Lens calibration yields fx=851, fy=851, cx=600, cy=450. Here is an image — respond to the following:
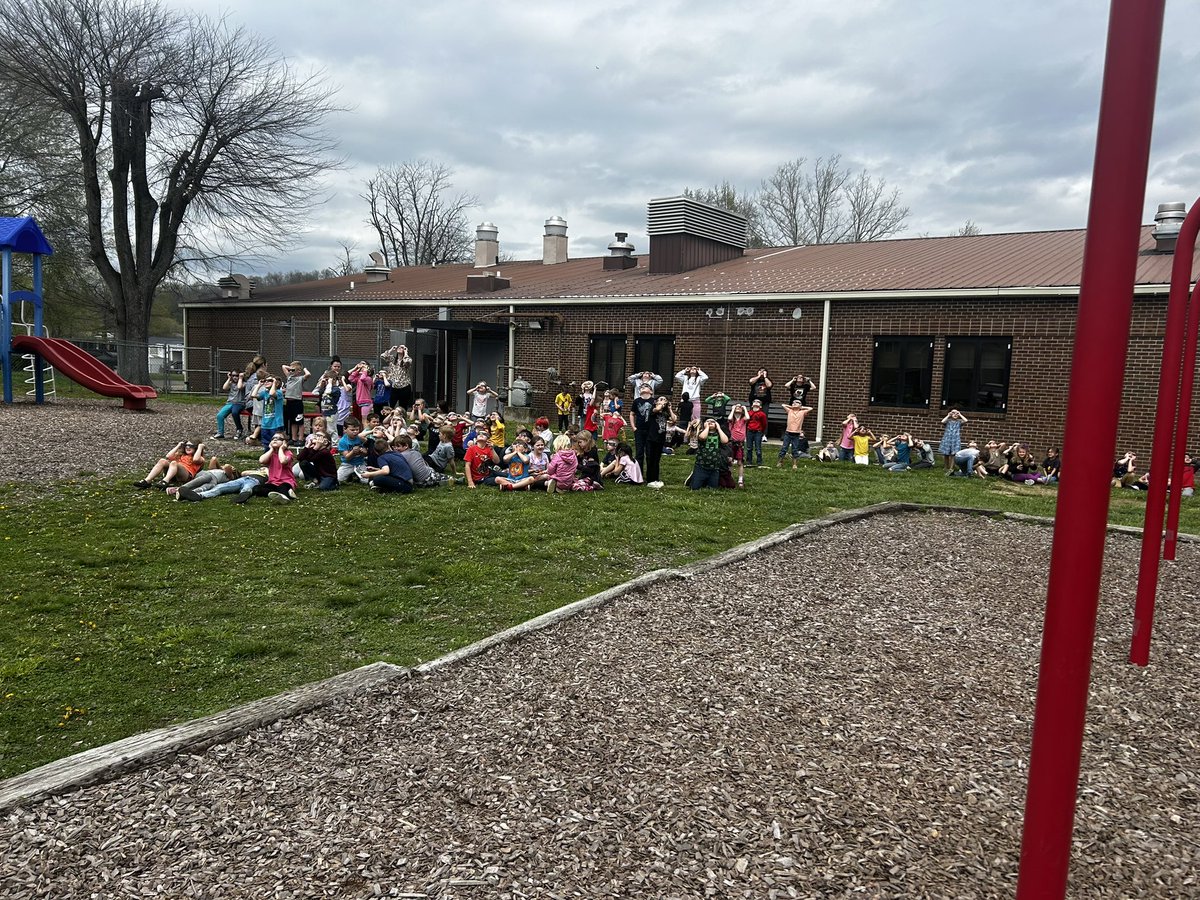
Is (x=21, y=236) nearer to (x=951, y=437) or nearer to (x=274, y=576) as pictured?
(x=274, y=576)

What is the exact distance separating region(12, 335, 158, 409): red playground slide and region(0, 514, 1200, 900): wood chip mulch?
17.7 meters

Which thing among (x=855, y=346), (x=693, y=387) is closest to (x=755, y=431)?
(x=693, y=387)

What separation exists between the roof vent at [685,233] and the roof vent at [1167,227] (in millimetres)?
11242

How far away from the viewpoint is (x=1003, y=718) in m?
4.50

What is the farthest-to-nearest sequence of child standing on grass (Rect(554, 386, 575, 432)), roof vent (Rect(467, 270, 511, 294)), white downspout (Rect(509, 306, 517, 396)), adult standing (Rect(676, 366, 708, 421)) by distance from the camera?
roof vent (Rect(467, 270, 511, 294)) → white downspout (Rect(509, 306, 517, 396)) → child standing on grass (Rect(554, 386, 575, 432)) → adult standing (Rect(676, 366, 708, 421))

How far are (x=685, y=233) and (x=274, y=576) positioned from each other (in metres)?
20.1

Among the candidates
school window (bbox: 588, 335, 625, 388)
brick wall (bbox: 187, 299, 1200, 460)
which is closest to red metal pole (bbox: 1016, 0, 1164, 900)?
brick wall (bbox: 187, 299, 1200, 460)

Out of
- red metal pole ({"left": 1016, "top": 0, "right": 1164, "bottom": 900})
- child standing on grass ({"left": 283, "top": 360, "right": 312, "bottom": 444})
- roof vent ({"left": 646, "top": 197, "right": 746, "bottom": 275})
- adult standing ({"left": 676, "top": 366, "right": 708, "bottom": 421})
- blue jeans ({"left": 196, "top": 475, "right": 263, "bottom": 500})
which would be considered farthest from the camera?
roof vent ({"left": 646, "top": 197, "right": 746, "bottom": 275})

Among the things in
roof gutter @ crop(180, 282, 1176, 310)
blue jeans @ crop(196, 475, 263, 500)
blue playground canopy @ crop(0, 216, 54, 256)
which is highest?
blue playground canopy @ crop(0, 216, 54, 256)

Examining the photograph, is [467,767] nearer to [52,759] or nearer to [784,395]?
[52,759]

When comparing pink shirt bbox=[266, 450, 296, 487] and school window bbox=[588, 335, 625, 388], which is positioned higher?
school window bbox=[588, 335, 625, 388]

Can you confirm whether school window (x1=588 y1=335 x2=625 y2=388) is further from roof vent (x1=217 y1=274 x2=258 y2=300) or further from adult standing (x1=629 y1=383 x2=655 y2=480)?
roof vent (x1=217 y1=274 x2=258 y2=300)

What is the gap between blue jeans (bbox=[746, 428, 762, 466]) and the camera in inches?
627

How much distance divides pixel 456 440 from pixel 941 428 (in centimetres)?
1036
